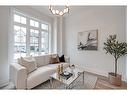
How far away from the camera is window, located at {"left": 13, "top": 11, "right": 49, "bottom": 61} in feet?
11.9

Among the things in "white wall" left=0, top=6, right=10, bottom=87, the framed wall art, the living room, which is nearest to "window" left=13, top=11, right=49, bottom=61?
the living room

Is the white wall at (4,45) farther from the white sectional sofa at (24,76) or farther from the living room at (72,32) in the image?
the white sectional sofa at (24,76)

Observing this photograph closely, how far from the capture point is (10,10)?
3.03 metres

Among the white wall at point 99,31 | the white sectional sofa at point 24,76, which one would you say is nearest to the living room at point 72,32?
the white wall at point 99,31

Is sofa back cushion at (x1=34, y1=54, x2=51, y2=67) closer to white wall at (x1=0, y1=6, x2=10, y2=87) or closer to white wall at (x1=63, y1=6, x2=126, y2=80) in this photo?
white wall at (x1=0, y1=6, x2=10, y2=87)

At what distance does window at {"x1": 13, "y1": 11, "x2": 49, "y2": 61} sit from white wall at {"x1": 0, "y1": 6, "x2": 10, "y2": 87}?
57 cm

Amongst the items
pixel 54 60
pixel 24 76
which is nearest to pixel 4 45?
pixel 24 76
